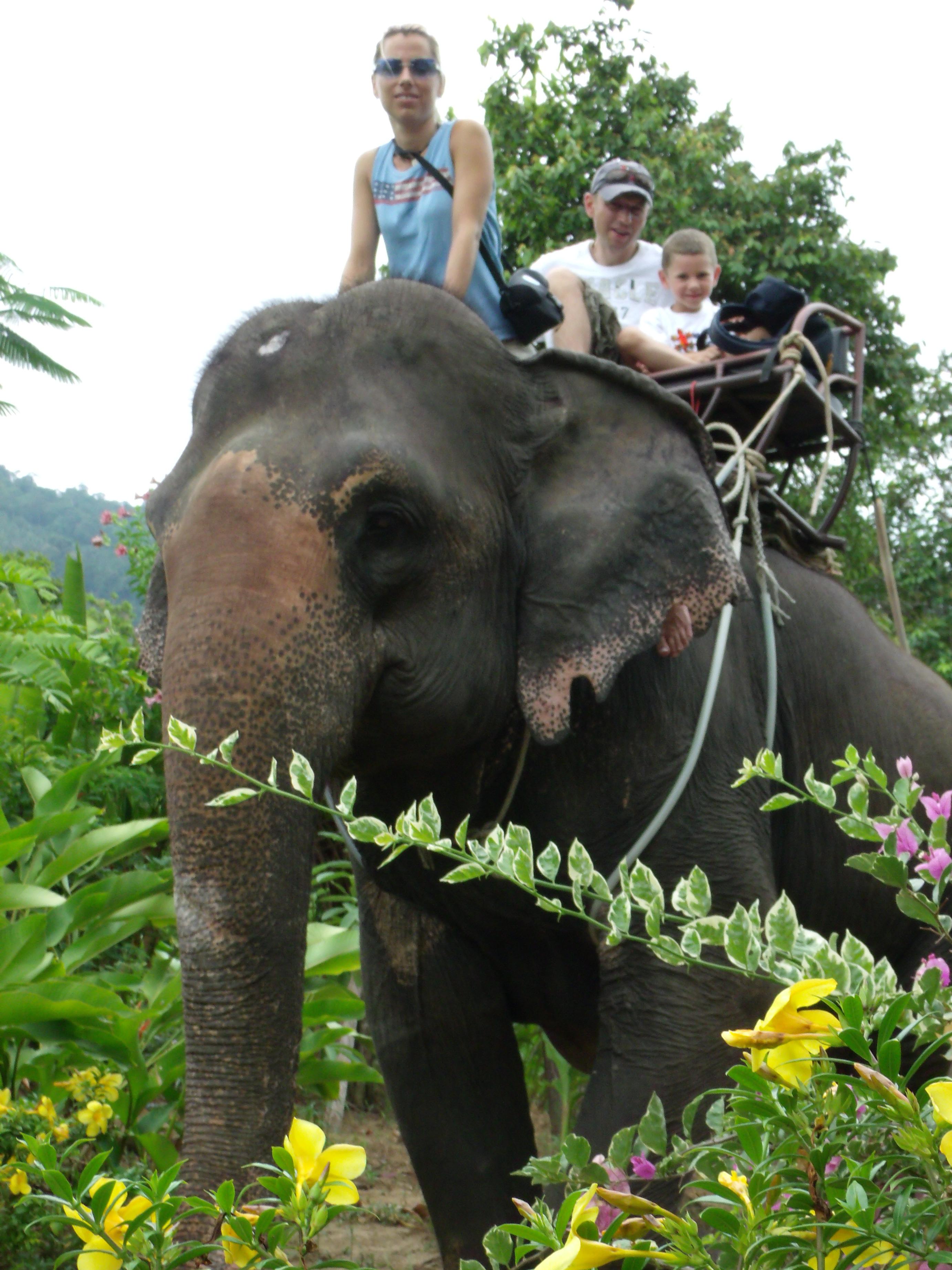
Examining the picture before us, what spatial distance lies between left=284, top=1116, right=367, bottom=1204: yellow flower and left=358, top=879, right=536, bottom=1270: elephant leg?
6.13ft

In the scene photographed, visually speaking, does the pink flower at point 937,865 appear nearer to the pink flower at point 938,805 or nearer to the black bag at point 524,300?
the pink flower at point 938,805

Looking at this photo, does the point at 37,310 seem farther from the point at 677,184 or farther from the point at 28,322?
the point at 677,184

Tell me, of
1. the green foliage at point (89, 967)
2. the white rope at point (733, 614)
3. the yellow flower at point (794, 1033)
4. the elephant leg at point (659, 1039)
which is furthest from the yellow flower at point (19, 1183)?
the yellow flower at point (794, 1033)

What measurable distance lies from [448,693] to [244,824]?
18.9 inches

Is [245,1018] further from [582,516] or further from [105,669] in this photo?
[105,669]

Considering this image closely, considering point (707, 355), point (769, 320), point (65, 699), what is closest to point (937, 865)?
point (769, 320)

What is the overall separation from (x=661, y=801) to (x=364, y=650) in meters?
0.69

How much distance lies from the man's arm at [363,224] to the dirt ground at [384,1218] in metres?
1.97

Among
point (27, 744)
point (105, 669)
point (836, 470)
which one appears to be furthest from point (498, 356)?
point (836, 470)

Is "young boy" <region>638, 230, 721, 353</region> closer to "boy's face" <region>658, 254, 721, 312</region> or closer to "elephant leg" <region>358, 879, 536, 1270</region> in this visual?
"boy's face" <region>658, 254, 721, 312</region>

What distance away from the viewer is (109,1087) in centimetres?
317

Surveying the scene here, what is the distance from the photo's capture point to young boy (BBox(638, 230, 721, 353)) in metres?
4.79

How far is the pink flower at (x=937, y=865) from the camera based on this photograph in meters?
1.23

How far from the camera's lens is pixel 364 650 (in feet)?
7.24
